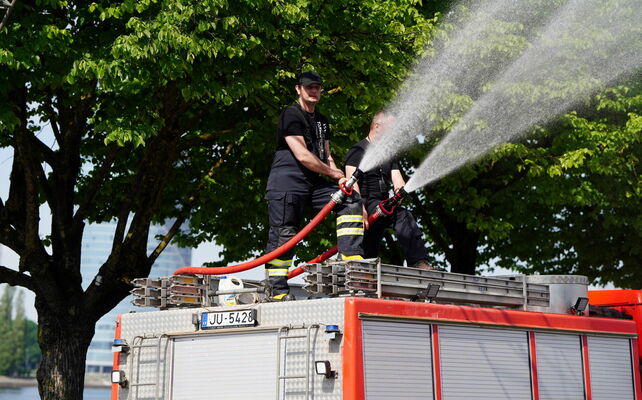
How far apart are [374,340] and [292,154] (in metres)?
2.31

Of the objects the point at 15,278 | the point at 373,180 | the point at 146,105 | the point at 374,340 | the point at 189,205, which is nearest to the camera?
the point at 374,340

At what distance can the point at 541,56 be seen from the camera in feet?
66.3

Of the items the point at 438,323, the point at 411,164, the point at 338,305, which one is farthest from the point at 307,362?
the point at 411,164

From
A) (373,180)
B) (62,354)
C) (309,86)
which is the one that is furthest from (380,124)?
(62,354)

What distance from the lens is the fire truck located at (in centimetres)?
711

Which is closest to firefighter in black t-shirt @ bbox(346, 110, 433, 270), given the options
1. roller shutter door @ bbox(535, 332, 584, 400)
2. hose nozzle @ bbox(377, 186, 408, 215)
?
hose nozzle @ bbox(377, 186, 408, 215)

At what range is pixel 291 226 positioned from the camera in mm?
8570

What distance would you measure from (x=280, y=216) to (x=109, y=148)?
37.0 feet

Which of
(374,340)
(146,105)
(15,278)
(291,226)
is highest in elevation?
(146,105)

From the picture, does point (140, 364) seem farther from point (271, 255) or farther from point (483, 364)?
point (483, 364)

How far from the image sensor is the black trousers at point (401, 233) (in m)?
9.30

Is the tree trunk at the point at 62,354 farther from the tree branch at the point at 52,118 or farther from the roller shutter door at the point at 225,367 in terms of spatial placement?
the roller shutter door at the point at 225,367

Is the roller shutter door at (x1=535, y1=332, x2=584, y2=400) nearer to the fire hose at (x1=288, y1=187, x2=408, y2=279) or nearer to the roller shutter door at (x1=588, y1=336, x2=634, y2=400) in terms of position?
the roller shutter door at (x1=588, y1=336, x2=634, y2=400)

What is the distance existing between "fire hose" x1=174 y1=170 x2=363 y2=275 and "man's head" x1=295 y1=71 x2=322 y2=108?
0.86m
